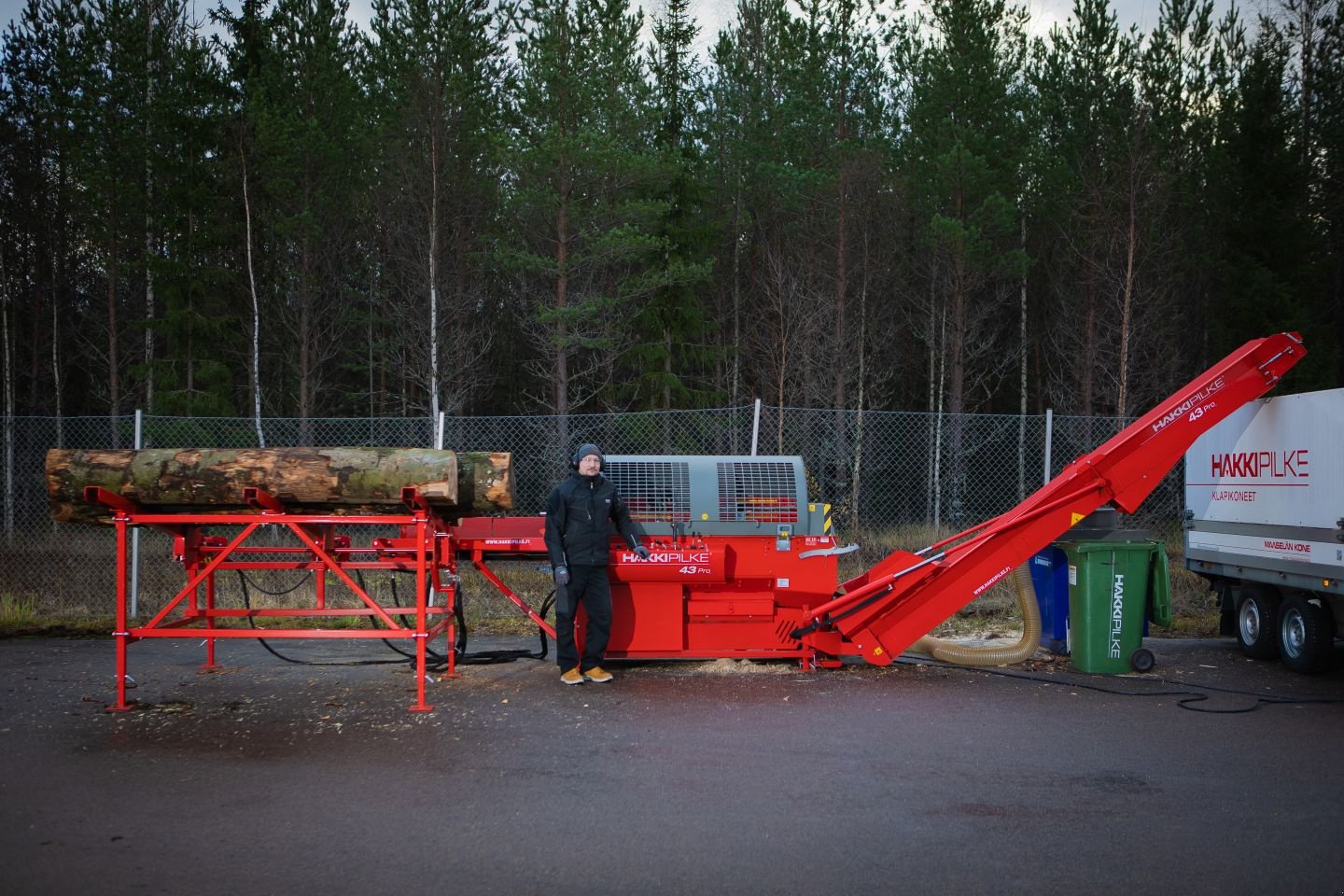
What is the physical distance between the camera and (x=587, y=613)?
8438 mm

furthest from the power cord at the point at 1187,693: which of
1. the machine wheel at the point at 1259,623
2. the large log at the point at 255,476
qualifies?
the large log at the point at 255,476

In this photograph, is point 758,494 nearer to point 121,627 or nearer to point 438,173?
point 121,627

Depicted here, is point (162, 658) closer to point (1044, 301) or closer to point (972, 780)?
point (972, 780)

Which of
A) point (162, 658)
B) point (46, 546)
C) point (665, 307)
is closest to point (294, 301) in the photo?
point (665, 307)

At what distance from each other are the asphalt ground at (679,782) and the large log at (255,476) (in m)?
1.50

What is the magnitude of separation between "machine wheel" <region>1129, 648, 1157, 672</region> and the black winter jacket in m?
Result: 4.23

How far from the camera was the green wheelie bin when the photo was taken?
8664 millimetres

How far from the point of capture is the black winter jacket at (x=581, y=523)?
8289 mm

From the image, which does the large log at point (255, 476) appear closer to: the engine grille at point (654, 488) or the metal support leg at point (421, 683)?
the metal support leg at point (421, 683)

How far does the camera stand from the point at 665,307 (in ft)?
88.3

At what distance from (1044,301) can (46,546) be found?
86.8 feet

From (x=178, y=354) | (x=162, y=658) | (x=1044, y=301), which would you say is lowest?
(x=162, y=658)

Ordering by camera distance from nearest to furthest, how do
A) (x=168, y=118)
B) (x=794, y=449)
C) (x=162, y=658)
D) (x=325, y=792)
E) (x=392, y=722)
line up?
(x=325, y=792) < (x=392, y=722) < (x=162, y=658) < (x=794, y=449) < (x=168, y=118)

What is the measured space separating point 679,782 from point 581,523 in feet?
9.68
